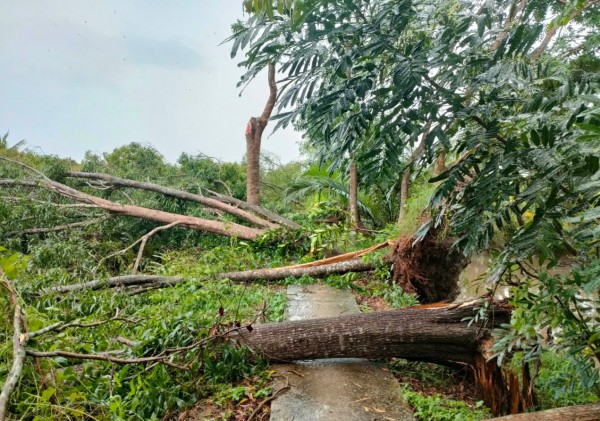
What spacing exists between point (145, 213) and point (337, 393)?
16.1 ft

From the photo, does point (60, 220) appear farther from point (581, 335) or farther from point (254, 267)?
point (581, 335)

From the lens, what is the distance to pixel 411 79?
150 centimetres

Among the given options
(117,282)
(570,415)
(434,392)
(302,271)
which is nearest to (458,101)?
(570,415)

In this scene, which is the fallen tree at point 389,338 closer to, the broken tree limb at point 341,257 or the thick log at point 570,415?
the thick log at point 570,415

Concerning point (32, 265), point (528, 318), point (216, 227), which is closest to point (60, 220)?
point (32, 265)

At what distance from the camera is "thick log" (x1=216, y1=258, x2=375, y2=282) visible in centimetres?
507

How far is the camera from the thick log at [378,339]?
281cm

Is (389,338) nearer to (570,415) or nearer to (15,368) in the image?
(570,415)

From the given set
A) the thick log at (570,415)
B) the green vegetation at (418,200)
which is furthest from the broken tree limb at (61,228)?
the thick log at (570,415)

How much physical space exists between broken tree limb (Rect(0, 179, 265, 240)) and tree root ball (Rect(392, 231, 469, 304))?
2488 millimetres

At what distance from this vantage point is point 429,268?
15.3 feet

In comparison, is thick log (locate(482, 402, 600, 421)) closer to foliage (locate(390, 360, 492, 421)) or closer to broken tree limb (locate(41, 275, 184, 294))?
foliage (locate(390, 360, 492, 421))

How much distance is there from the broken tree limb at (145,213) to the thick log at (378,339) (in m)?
3.66

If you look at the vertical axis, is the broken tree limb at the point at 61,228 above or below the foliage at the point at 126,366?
above
